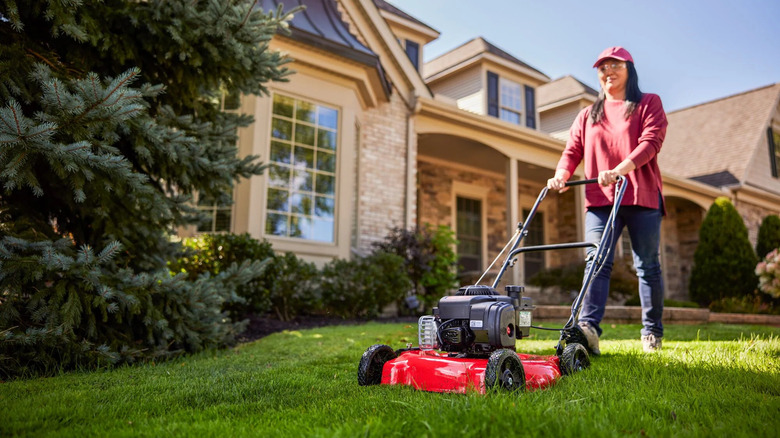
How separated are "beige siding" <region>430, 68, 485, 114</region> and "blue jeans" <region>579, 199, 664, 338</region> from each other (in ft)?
32.0

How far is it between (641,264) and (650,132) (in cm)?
87

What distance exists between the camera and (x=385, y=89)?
933 centimetres

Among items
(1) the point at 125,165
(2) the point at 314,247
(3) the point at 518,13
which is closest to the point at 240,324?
(1) the point at 125,165

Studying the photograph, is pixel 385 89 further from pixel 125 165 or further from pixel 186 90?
pixel 125 165

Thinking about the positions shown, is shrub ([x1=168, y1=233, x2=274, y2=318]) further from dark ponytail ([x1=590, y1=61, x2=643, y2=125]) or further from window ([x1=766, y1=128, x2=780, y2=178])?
window ([x1=766, y1=128, x2=780, y2=178])

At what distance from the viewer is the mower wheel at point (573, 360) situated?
112 inches

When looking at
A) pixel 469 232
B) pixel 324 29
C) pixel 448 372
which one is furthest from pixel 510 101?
pixel 448 372

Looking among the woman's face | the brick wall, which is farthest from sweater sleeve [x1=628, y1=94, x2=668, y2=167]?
the brick wall

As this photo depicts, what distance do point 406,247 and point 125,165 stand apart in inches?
234

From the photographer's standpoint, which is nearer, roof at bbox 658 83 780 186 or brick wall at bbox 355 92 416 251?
brick wall at bbox 355 92 416 251

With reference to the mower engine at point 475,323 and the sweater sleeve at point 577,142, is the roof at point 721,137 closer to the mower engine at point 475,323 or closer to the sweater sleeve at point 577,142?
the sweater sleeve at point 577,142

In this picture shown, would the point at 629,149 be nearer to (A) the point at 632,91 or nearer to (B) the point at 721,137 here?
(A) the point at 632,91

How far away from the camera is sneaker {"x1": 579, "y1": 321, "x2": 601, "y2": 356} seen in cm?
355

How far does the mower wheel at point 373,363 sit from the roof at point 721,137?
55.2ft
